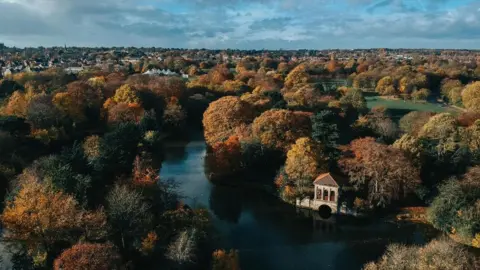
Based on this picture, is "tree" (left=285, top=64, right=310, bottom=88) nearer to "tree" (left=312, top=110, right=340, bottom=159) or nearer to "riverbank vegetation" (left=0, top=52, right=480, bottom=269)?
"riverbank vegetation" (left=0, top=52, right=480, bottom=269)

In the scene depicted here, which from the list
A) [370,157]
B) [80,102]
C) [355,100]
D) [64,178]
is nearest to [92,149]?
[64,178]

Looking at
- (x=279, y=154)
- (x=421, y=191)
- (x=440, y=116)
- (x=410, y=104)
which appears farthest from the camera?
(x=410, y=104)

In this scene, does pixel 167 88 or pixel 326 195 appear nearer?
pixel 326 195

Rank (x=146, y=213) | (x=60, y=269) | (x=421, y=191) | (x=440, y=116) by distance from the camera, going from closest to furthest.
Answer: (x=60, y=269)
(x=146, y=213)
(x=421, y=191)
(x=440, y=116)

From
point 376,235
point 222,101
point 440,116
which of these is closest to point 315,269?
point 376,235

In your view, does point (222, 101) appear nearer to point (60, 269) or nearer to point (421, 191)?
point (421, 191)

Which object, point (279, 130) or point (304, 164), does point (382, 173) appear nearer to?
point (304, 164)

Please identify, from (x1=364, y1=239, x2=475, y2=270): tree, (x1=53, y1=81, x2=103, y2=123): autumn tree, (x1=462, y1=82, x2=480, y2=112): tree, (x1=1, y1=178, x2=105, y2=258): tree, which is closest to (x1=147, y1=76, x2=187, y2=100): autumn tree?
(x1=53, y1=81, x2=103, y2=123): autumn tree
